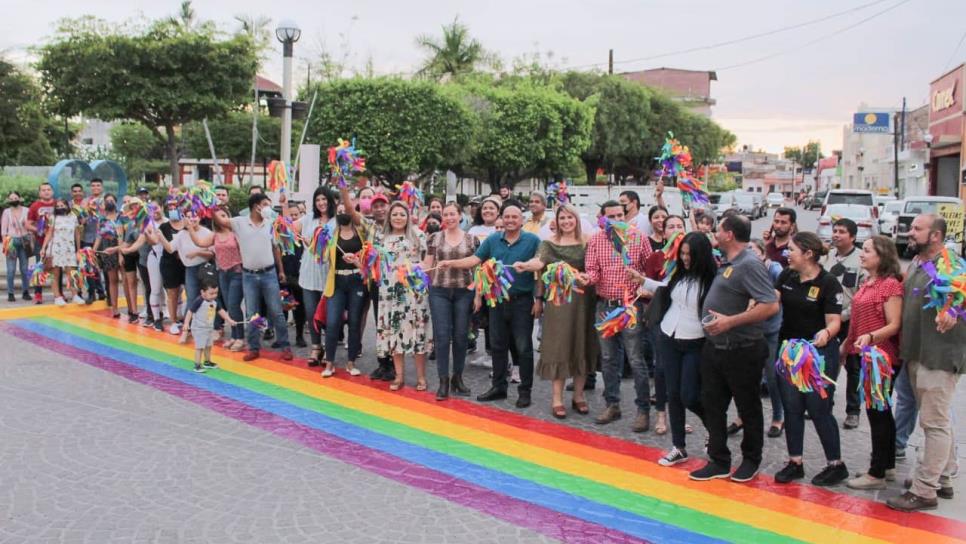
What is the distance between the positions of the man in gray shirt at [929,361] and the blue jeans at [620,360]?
1911 millimetres

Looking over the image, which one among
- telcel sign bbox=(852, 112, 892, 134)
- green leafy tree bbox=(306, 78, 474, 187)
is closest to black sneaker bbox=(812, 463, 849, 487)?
green leafy tree bbox=(306, 78, 474, 187)

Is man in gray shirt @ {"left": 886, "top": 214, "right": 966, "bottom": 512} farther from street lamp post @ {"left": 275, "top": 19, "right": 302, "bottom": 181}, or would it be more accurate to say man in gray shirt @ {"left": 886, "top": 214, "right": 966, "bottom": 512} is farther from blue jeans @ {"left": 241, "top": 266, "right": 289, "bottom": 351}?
street lamp post @ {"left": 275, "top": 19, "right": 302, "bottom": 181}

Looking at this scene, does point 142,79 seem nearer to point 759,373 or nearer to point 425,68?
point 759,373

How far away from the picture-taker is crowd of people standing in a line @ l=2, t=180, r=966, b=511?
5.09m

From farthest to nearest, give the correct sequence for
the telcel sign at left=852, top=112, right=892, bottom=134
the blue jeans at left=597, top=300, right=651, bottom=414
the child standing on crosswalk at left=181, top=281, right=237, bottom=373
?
the telcel sign at left=852, top=112, right=892, bottom=134
the child standing on crosswalk at left=181, top=281, right=237, bottom=373
the blue jeans at left=597, top=300, right=651, bottom=414

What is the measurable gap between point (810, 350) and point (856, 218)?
1859cm

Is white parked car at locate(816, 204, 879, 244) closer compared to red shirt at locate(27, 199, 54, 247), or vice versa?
red shirt at locate(27, 199, 54, 247)

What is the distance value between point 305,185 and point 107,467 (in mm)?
8533

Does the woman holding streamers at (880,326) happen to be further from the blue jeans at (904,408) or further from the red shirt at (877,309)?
the blue jeans at (904,408)

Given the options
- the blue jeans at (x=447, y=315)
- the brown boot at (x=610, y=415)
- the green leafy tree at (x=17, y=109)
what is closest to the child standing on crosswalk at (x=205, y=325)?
the blue jeans at (x=447, y=315)

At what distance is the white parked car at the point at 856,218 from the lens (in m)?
20.9

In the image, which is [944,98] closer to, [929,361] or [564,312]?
[564,312]

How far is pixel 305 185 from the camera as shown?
531 inches

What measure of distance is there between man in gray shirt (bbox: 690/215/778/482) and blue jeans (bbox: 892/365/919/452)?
99 centimetres
